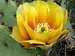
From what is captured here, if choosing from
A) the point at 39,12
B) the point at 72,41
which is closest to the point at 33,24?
the point at 39,12

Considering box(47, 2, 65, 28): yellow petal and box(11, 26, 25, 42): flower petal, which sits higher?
box(47, 2, 65, 28): yellow petal

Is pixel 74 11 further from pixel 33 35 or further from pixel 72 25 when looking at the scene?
pixel 33 35

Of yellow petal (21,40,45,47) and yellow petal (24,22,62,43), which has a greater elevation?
yellow petal (24,22,62,43)

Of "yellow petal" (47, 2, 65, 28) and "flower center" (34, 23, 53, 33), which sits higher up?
"yellow petal" (47, 2, 65, 28)

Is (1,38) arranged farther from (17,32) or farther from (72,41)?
(72,41)

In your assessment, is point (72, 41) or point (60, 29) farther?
point (72, 41)

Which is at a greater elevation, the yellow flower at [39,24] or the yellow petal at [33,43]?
the yellow flower at [39,24]
